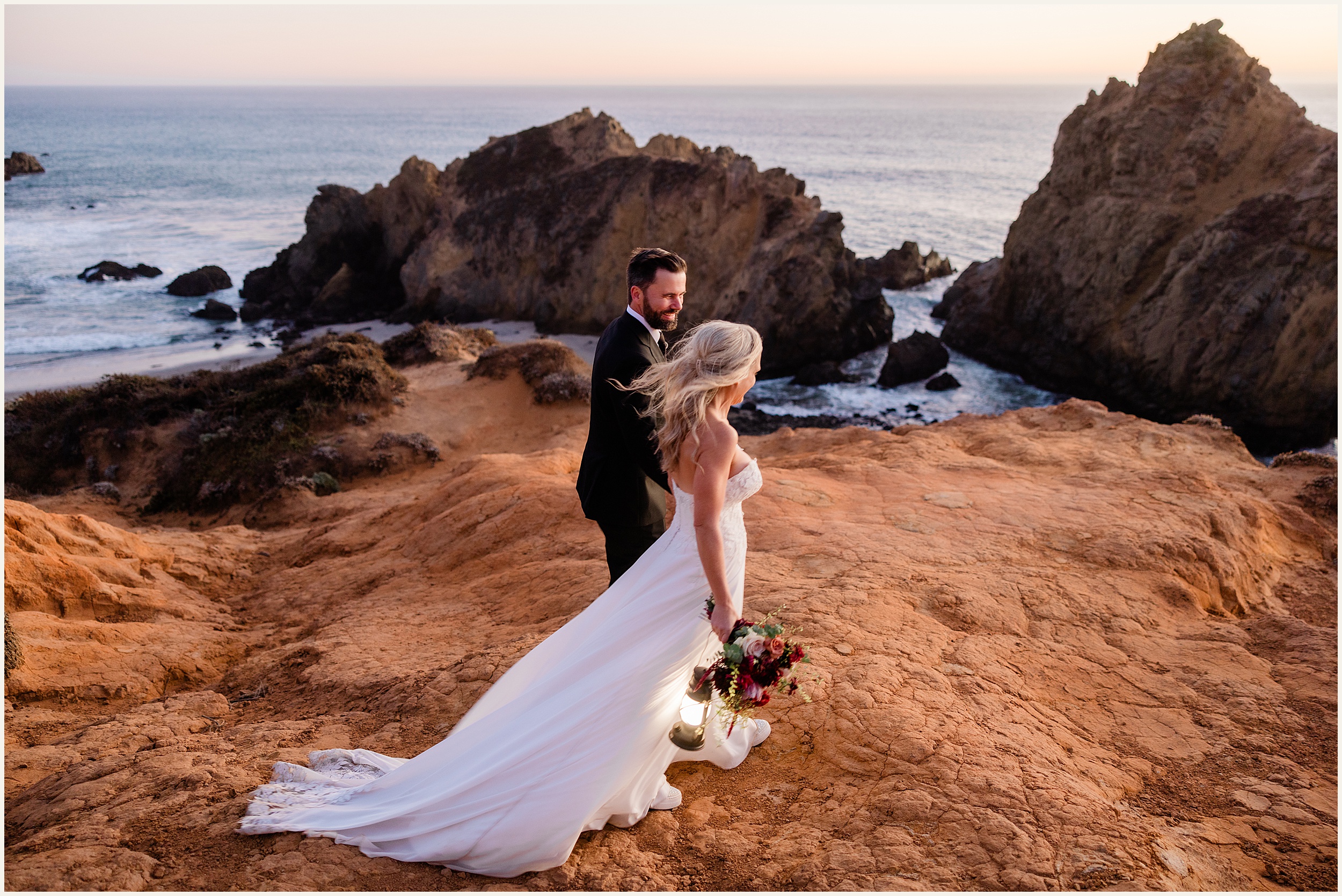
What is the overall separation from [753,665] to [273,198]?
229ft

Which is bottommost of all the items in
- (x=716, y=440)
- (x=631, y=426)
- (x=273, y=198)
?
(x=631, y=426)

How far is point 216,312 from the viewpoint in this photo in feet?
105

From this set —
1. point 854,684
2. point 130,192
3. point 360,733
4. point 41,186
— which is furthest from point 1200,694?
point 41,186

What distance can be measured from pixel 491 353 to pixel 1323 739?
1496cm

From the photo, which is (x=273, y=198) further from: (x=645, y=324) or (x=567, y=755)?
(x=567, y=755)

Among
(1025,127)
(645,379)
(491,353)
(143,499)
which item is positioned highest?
(1025,127)

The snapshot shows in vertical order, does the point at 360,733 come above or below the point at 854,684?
below

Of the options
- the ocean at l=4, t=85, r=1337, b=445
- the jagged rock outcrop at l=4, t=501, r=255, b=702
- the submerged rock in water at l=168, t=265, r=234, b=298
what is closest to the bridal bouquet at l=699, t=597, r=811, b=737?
the jagged rock outcrop at l=4, t=501, r=255, b=702

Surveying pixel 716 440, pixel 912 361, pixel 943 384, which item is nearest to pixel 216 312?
pixel 912 361

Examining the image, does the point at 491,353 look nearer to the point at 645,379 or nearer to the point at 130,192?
the point at 645,379

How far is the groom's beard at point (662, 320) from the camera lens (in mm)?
4086

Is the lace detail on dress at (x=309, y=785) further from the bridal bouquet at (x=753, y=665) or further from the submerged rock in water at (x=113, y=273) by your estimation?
the submerged rock in water at (x=113, y=273)

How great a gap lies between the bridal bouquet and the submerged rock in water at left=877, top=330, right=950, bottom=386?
23107mm

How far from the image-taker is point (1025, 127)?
409ft
